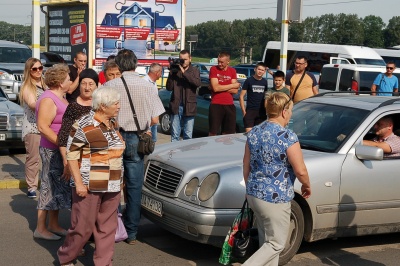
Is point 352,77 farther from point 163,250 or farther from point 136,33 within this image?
point 163,250

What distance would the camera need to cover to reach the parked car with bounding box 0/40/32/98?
18.8m

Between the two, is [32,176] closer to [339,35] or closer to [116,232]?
[116,232]

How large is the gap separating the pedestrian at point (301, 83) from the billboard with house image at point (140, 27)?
13.3 meters

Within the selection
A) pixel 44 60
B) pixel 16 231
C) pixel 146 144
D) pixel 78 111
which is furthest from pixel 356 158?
pixel 44 60

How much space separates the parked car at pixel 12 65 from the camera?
18.8 metres

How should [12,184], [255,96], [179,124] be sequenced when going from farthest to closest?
[179,124], [255,96], [12,184]

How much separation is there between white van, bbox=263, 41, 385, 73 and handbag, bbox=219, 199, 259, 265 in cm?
2066

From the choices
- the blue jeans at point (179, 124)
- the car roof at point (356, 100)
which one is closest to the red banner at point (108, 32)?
the blue jeans at point (179, 124)

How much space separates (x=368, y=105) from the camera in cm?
711

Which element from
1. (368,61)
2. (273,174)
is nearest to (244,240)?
(273,174)

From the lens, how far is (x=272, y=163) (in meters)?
5.12

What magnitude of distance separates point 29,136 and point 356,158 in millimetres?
4033

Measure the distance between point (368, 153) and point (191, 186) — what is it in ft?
5.74

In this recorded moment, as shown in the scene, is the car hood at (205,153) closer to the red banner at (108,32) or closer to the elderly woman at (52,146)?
the elderly woman at (52,146)
